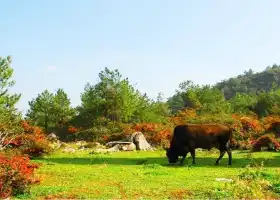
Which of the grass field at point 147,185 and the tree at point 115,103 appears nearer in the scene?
Result: the grass field at point 147,185

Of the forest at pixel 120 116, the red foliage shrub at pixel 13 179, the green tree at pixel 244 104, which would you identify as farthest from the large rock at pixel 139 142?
the green tree at pixel 244 104

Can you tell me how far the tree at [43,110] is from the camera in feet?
180

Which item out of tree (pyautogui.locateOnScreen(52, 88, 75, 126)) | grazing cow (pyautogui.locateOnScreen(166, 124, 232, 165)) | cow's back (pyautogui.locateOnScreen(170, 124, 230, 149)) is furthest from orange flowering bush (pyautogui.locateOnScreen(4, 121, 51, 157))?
tree (pyautogui.locateOnScreen(52, 88, 75, 126))

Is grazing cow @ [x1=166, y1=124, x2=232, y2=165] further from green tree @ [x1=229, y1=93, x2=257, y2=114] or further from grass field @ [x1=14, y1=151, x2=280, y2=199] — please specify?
green tree @ [x1=229, y1=93, x2=257, y2=114]

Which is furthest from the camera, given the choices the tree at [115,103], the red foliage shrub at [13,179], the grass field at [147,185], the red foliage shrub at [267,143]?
the tree at [115,103]

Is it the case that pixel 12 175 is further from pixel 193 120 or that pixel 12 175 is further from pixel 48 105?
pixel 48 105

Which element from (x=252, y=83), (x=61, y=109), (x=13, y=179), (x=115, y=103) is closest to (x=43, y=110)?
(x=61, y=109)

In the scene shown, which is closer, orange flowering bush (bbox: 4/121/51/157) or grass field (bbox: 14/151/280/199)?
grass field (bbox: 14/151/280/199)

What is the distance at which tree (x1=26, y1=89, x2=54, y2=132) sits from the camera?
5494cm

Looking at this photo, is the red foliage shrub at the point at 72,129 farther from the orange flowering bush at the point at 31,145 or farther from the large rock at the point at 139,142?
the orange flowering bush at the point at 31,145

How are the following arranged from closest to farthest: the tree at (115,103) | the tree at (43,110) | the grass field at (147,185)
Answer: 1. the grass field at (147,185)
2. the tree at (115,103)
3. the tree at (43,110)

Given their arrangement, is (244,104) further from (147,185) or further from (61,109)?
(147,185)

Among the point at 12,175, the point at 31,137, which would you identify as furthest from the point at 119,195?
the point at 31,137

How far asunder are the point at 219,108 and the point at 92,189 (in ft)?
124
